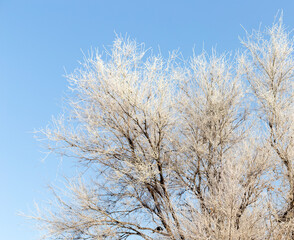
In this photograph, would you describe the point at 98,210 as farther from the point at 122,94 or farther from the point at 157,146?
the point at 122,94

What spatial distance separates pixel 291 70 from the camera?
11133 mm

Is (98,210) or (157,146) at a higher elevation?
(157,146)

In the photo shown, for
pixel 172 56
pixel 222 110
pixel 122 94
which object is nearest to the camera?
pixel 122 94

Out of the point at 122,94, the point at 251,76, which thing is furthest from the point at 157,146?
the point at 251,76

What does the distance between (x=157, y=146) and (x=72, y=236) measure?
11.4 feet

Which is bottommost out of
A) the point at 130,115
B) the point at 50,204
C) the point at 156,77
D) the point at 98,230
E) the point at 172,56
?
the point at 98,230

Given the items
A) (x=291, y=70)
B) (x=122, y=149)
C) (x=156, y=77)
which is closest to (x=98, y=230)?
(x=122, y=149)

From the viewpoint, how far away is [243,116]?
11750 millimetres

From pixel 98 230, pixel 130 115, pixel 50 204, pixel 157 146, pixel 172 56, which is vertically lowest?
pixel 98 230

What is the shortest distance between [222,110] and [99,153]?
4.00 m

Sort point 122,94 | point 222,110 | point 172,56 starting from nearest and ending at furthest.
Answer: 1. point 122,94
2. point 172,56
3. point 222,110

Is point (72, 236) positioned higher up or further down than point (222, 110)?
further down

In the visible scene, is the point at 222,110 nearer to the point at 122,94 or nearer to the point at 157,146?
the point at 157,146

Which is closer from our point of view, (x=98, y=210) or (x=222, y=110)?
(x=98, y=210)
